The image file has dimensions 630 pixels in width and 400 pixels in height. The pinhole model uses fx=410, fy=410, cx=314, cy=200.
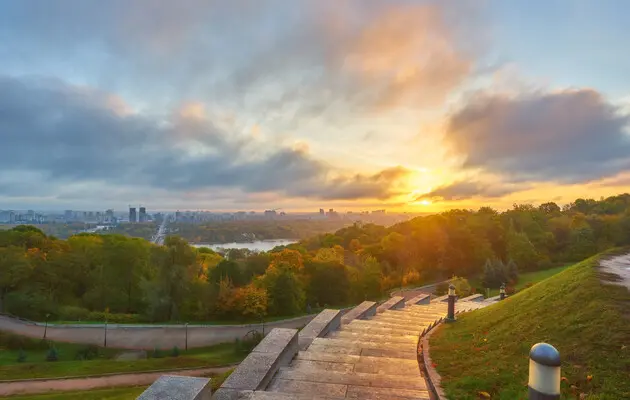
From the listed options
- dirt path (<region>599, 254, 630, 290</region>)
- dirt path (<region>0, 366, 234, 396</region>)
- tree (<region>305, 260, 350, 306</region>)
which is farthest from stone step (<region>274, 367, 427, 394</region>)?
tree (<region>305, 260, 350, 306</region>)

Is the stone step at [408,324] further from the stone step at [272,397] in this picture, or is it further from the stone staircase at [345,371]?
the stone step at [272,397]

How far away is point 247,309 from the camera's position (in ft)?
101

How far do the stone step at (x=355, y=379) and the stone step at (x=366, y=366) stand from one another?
0.21 m

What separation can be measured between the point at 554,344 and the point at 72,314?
36740 millimetres

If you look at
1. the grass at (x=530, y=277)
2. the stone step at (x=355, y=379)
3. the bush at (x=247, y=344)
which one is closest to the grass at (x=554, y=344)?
the stone step at (x=355, y=379)

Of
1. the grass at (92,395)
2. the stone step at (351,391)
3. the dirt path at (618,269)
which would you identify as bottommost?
the grass at (92,395)

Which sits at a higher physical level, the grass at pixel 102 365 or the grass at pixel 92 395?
the grass at pixel 92 395

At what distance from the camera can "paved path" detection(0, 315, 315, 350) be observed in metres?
27.1

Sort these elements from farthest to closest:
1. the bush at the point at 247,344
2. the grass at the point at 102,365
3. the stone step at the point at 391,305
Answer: the bush at the point at 247,344, the grass at the point at 102,365, the stone step at the point at 391,305

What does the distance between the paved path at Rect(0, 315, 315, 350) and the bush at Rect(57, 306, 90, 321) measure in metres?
Result: 2.96

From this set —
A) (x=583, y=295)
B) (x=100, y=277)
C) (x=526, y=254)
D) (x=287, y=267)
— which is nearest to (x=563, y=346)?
(x=583, y=295)

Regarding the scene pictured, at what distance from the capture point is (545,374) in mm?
3352

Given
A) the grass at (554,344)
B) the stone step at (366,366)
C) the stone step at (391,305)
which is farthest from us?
the stone step at (391,305)

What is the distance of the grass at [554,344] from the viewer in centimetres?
527
